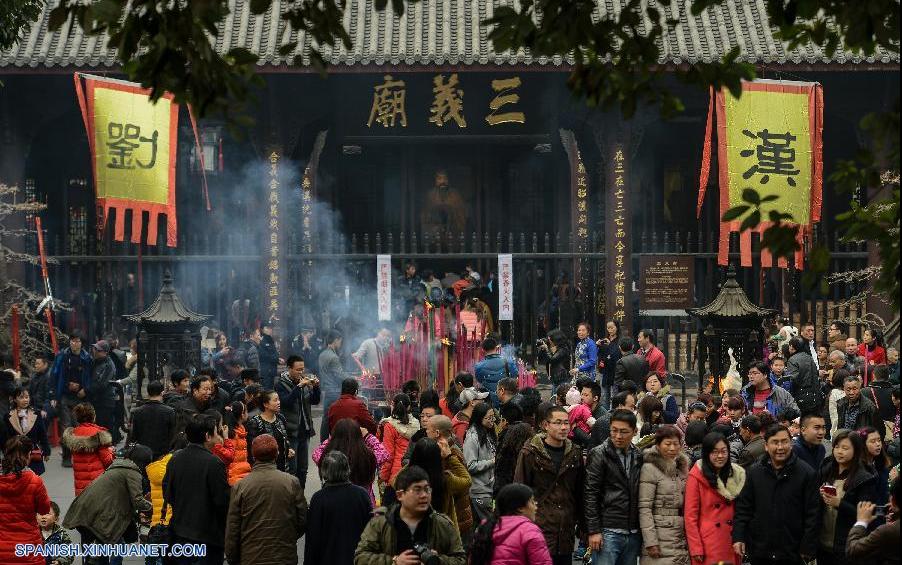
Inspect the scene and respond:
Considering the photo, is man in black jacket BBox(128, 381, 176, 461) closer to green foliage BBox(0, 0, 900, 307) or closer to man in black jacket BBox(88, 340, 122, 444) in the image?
man in black jacket BBox(88, 340, 122, 444)

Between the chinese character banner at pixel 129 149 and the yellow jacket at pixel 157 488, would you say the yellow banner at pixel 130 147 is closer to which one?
the chinese character banner at pixel 129 149

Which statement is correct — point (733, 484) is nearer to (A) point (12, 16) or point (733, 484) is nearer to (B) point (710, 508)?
(B) point (710, 508)

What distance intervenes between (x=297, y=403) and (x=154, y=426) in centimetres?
140

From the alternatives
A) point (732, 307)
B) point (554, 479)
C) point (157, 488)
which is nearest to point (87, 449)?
point (157, 488)

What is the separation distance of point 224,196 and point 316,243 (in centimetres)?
153

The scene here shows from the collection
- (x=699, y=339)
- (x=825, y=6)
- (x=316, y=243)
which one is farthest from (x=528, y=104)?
(x=825, y=6)

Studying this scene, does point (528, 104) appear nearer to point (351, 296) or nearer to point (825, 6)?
point (351, 296)

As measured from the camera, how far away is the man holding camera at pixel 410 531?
23.1 ft

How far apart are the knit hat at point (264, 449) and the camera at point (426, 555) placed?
62.9 inches

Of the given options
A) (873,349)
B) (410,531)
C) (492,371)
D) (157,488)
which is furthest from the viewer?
(873,349)

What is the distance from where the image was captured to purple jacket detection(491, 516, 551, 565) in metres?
6.85

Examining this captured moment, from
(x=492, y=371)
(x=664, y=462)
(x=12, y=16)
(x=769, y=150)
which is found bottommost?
(x=664, y=462)

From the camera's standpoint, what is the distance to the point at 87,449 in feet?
33.0

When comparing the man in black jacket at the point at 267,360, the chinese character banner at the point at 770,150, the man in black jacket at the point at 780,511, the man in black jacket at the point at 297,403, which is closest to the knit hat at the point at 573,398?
the man in black jacket at the point at 297,403
